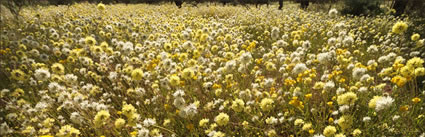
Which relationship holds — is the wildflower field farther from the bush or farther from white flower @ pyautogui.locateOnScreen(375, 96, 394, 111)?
the bush

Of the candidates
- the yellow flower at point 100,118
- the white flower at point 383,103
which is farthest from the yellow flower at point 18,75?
the white flower at point 383,103

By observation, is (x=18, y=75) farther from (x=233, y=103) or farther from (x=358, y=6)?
(x=358, y=6)

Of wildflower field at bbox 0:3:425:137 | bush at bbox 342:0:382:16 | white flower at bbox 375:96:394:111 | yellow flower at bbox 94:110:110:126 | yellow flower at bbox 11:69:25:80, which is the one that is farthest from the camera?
bush at bbox 342:0:382:16

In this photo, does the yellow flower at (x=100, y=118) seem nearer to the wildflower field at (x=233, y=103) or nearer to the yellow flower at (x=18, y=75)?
the wildflower field at (x=233, y=103)

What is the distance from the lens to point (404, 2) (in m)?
11.3

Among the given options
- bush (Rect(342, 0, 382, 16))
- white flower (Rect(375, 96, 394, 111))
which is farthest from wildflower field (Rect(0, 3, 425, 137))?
bush (Rect(342, 0, 382, 16))

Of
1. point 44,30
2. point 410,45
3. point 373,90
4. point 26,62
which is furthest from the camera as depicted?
point 44,30

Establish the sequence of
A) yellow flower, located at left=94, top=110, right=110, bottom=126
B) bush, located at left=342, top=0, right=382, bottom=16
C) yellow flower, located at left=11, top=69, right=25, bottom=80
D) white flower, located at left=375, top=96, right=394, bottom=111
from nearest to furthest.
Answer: white flower, located at left=375, top=96, right=394, bottom=111 → yellow flower, located at left=94, top=110, right=110, bottom=126 → yellow flower, located at left=11, top=69, right=25, bottom=80 → bush, located at left=342, top=0, right=382, bottom=16

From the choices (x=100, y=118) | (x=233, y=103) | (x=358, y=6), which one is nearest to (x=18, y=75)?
(x=100, y=118)

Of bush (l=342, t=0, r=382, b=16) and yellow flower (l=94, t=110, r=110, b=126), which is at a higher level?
bush (l=342, t=0, r=382, b=16)

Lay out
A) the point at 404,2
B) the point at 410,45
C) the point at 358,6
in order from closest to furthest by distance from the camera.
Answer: the point at 410,45
the point at 404,2
the point at 358,6

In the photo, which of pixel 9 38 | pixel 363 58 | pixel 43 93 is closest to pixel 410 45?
pixel 363 58

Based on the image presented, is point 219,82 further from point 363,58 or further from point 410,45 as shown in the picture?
point 410,45

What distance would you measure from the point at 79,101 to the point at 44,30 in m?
4.62
